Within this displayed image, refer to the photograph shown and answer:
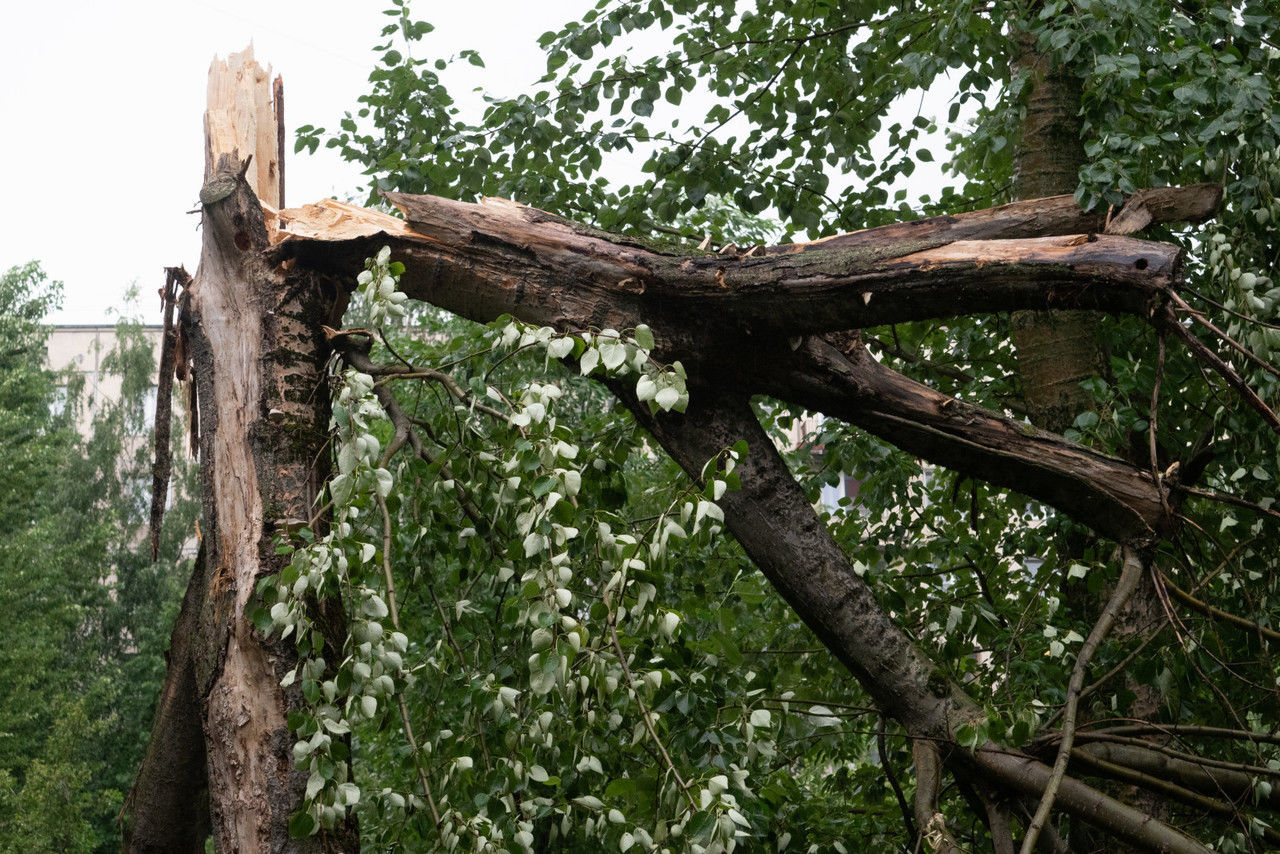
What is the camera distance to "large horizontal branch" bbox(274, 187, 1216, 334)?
2.15m

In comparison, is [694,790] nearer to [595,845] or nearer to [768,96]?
[595,845]

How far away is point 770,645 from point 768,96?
224 centimetres

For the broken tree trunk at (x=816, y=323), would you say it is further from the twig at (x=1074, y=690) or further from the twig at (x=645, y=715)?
the twig at (x=645, y=715)

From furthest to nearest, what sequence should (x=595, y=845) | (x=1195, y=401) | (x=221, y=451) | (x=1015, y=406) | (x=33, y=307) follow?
1. (x=33, y=307)
2. (x=1015, y=406)
3. (x=1195, y=401)
4. (x=595, y=845)
5. (x=221, y=451)

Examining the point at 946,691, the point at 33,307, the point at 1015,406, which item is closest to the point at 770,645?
the point at 1015,406

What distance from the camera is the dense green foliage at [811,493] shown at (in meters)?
1.97

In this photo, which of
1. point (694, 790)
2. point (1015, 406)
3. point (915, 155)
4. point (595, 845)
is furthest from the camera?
point (915, 155)

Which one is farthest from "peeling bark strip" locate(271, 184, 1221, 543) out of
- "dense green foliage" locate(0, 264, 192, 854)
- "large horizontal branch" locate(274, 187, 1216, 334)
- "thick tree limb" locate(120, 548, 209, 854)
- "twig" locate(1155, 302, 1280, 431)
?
"dense green foliage" locate(0, 264, 192, 854)

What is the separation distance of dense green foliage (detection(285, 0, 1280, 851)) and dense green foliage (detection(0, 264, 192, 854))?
1529 centimetres

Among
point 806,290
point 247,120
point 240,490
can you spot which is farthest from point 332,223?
point 806,290

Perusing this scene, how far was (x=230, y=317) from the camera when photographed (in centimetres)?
243

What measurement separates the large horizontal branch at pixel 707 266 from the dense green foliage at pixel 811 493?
0.57 feet

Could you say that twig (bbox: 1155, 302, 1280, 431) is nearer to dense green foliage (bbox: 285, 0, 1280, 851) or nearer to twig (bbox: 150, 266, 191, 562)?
dense green foliage (bbox: 285, 0, 1280, 851)

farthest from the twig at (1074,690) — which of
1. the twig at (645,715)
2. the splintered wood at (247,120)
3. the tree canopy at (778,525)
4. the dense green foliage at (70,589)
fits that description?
the dense green foliage at (70,589)
